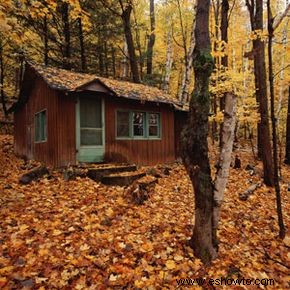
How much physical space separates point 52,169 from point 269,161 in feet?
28.0

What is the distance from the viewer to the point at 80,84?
10594mm

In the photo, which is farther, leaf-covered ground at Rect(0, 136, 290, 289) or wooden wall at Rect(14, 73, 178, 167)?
wooden wall at Rect(14, 73, 178, 167)

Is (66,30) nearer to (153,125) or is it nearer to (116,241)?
(153,125)

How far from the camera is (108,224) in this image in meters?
5.80

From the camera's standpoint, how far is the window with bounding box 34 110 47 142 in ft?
39.1

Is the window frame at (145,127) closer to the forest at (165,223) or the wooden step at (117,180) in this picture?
the wooden step at (117,180)

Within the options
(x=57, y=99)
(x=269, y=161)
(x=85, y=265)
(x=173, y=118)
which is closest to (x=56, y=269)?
(x=85, y=265)

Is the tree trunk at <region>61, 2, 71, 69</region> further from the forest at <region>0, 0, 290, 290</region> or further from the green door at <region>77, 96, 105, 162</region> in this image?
the forest at <region>0, 0, 290, 290</region>

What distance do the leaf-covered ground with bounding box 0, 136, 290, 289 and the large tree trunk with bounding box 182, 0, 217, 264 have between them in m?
0.59

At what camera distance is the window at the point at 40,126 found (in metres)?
11.9

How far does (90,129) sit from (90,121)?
348mm

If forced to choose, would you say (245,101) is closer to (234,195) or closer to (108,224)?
(234,195)

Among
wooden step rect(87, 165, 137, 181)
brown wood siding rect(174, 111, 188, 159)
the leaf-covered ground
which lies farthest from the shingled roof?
the leaf-covered ground

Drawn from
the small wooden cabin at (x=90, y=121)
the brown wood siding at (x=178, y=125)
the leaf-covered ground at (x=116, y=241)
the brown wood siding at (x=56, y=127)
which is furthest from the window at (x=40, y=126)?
the brown wood siding at (x=178, y=125)
